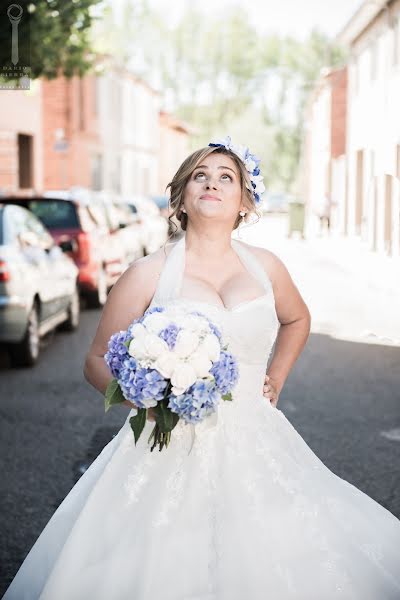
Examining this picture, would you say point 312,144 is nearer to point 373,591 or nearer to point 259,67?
point 259,67

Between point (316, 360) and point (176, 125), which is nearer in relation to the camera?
point (316, 360)

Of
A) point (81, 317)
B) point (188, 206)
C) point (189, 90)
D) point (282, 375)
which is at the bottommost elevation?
point (81, 317)

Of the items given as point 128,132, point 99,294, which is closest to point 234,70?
point 128,132

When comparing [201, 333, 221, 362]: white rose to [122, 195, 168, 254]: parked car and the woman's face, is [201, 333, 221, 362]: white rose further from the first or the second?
[122, 195, 168, 254]: parked car

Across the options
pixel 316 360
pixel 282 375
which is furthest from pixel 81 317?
pixel 282 375

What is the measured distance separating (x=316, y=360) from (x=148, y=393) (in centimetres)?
789

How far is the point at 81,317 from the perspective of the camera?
584 inches

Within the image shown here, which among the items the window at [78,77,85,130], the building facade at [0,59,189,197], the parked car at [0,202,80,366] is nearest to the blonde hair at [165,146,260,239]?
the parked car at [0,202,80,366]

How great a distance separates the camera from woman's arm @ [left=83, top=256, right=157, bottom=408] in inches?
147

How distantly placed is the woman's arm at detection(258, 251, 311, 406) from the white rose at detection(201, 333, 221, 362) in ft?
3.00

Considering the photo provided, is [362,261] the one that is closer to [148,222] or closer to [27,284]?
[148,222]

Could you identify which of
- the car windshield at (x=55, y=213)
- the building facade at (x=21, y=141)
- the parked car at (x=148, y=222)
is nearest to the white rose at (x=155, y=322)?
the car windshield at (x=55, y=213)

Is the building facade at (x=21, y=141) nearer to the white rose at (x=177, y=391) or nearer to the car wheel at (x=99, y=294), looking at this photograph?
the car wheel at (x=99, y=294)

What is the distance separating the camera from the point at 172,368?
3.11 m
